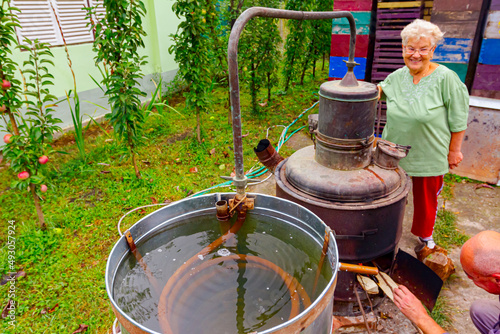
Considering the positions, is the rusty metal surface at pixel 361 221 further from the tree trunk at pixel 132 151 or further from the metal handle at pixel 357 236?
the tree trunk at pixel 132 151

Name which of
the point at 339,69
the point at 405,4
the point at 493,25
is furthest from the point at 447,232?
the point at 405,4

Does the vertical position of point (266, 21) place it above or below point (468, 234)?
above

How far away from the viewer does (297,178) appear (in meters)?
2.80

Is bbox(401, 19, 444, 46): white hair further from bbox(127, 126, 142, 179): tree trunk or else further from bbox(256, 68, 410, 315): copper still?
bbox(127, 126, 142, 179): tree trunk

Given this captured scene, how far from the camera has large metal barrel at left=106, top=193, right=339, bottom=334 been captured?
5.72 ft

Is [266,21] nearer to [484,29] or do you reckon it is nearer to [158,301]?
[484,29]

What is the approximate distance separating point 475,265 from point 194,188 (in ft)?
12.5

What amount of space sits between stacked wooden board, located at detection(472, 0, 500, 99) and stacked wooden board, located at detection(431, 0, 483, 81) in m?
0.15

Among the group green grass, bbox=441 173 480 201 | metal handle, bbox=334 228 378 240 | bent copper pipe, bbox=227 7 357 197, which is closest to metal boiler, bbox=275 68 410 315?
metal handle, bbox=334 228 378 240

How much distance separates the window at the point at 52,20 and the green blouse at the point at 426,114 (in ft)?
16.6

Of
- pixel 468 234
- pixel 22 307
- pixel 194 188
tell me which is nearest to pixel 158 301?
pixel 22 307

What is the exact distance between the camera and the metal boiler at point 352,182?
2.55 m

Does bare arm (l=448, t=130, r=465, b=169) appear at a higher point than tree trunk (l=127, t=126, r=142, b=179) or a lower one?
higher

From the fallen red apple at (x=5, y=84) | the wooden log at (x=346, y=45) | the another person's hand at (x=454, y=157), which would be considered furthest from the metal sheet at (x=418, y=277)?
the fallen red apple at (x=5, y=84)
